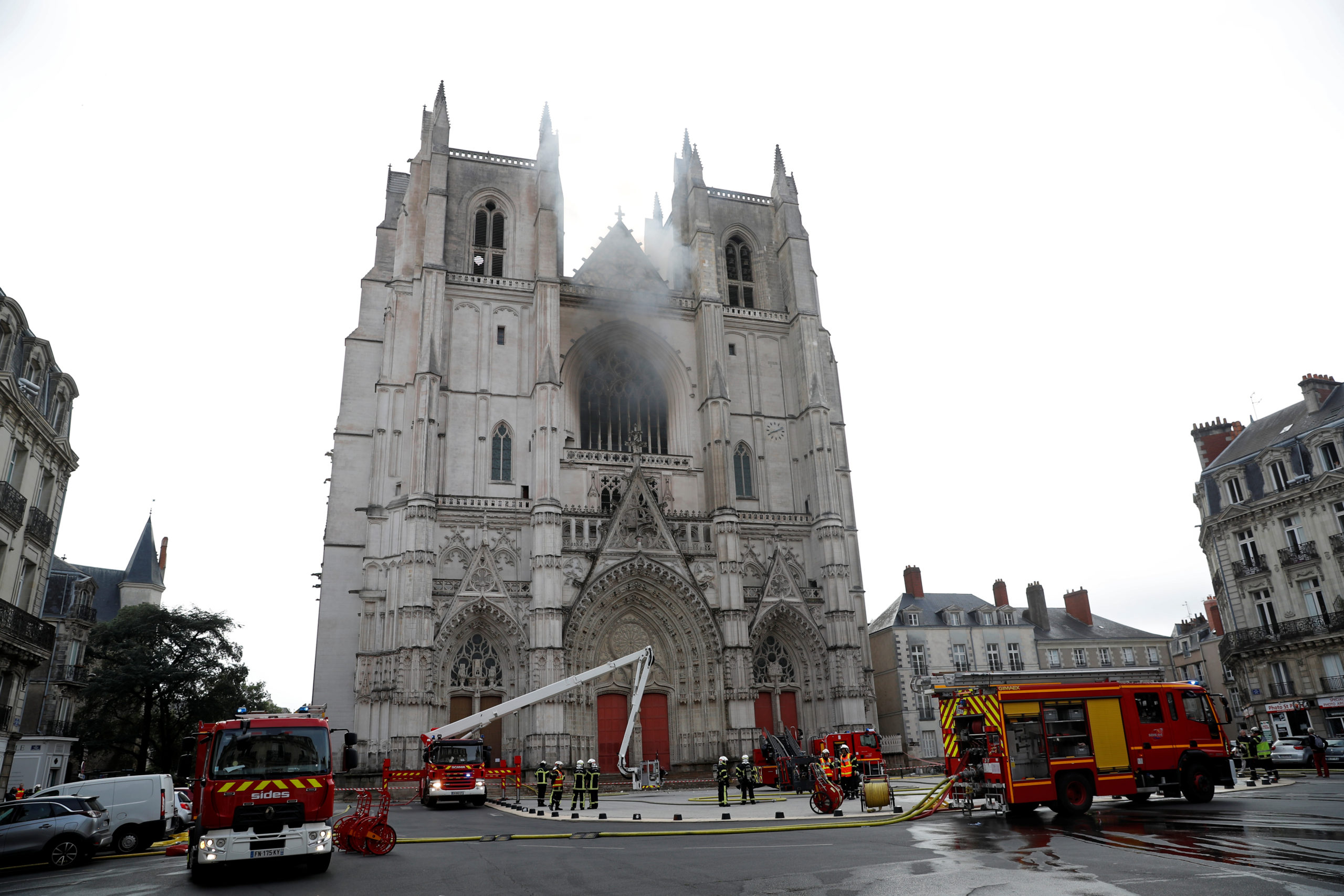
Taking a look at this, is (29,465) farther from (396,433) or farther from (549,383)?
(549,383)

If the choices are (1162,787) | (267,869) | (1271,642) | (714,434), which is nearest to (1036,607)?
(1271,642)

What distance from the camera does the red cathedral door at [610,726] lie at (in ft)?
100

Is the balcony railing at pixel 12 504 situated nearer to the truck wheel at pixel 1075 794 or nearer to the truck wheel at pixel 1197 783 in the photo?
the truck wheel at pixel 1075 794

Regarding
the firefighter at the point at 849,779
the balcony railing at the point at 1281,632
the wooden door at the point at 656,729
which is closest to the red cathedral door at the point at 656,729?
the wooden door at the point at 656,729

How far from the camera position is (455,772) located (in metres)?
22.6

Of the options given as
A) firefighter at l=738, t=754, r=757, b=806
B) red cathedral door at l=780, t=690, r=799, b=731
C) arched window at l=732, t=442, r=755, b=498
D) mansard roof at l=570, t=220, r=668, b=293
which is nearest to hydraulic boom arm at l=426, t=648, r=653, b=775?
red cathedral door at l=780, t=690, r=799, b=731

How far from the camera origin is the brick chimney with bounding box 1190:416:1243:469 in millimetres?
A: 37312

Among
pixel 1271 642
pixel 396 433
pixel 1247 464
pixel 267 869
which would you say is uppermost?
pixel 396 433

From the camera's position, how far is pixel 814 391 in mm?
36125

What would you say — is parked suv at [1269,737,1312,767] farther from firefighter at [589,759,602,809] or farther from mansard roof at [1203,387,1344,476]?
firefighter at [589,759,602,809]

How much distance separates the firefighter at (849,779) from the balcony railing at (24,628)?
62.7 feet

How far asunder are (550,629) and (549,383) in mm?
9122

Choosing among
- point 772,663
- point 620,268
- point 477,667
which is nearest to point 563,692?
point 477,667

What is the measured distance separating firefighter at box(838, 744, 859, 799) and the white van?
14.0 metres
